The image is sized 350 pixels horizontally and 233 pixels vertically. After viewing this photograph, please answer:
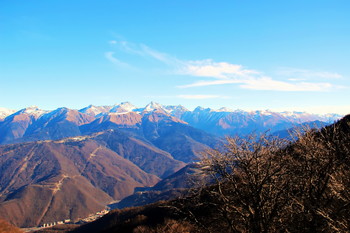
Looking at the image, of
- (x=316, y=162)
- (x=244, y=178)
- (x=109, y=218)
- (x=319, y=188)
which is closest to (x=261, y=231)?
(x=244, y=178)

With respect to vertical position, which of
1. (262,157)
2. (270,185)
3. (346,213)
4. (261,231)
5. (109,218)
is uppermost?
(262,157)

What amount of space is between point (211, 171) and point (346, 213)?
8567 mm

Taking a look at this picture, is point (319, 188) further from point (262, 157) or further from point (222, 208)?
point (222, 208)

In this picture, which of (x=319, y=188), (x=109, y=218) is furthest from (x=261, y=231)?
(x=109, y=218)

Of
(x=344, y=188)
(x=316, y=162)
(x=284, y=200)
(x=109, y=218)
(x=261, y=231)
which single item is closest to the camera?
(x=344, y=188)

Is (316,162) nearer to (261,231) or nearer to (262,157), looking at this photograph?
(262,157)

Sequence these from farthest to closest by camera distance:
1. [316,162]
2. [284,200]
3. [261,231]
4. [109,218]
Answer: [109,218] → [316,162] → [284,200] → [261,231]

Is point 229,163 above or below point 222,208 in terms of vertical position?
above

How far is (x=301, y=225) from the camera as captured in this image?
16.4 m

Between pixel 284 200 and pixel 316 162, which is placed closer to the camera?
pixel 284 200

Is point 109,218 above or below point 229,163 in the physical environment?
below

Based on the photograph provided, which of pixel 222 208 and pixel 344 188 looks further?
pixel 222 208

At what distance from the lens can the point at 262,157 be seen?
62.8ft

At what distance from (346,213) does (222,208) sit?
7.35 metres
